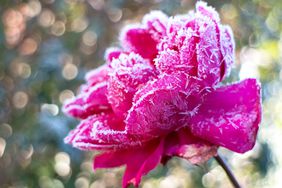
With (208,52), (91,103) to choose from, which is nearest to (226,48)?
(208,52)

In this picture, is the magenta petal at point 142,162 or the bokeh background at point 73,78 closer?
the magenta petal at point 142,162

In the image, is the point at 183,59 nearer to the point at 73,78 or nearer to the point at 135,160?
the point at 135,160

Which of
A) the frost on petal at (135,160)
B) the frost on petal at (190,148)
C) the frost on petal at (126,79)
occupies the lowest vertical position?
the frost on petal at (135,160)

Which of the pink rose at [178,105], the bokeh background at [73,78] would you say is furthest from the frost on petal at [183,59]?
the bokeh background at [73,78]

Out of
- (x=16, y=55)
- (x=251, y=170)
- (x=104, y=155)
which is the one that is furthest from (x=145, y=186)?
(x=104, y=155)

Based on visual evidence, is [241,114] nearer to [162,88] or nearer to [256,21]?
[162,88]

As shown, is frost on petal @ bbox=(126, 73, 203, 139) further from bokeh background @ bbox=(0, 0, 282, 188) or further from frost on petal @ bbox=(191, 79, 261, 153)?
bokeh background @ bbox=(0, 0, 282, 188)

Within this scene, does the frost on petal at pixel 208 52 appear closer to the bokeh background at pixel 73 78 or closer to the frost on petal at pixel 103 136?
the frost on petal at pixel 103 136
